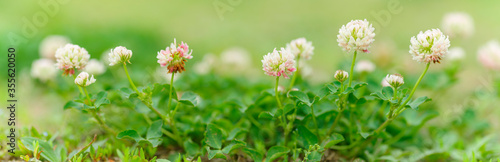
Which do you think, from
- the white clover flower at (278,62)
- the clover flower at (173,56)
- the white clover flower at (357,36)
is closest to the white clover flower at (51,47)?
the clover flower at (173,56)

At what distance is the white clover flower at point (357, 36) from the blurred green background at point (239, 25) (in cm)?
223

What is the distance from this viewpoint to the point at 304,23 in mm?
6605

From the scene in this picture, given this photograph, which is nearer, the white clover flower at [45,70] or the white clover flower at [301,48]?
the white clover flower at [301,48]

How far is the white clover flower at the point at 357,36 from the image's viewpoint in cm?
185

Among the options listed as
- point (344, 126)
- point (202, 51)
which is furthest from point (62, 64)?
point (202, 51)

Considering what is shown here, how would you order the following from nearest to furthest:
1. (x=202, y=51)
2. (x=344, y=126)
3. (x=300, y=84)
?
(x=344, y=126) → (x=300, y=84) → (x=202, y=51)

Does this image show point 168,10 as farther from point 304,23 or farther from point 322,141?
point 322,141

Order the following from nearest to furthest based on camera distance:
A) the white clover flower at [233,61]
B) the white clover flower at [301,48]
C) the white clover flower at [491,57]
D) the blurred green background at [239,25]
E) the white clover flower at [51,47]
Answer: the white clover flower at [301,48], the white clover flower at [491,57], the white clover flower at [51,47], the white clover flower at [233,61], the blurred green background at [239,25]

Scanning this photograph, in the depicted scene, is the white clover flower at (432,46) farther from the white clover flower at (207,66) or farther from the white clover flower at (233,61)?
the white clover flower at (233,61)

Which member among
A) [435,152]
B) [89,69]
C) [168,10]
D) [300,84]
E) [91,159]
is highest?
[168,10]

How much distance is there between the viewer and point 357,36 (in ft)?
6.10

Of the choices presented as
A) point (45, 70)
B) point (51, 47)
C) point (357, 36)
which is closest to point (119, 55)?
point (357, 36)

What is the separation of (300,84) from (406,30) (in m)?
3.99

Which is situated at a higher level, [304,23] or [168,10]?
[168,10]
